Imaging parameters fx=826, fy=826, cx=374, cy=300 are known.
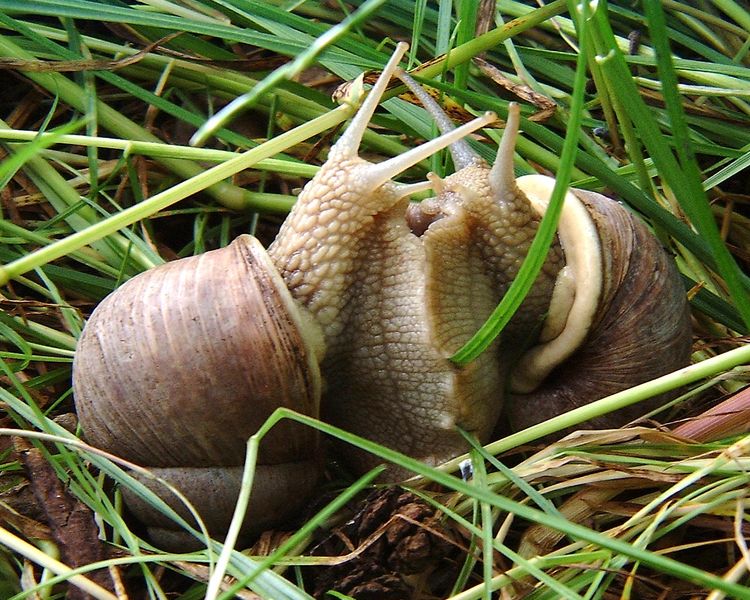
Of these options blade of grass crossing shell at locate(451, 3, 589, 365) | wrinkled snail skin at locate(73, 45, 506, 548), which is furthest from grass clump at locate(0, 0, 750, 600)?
wrinkled snail skin at locate(73, 45, 506, 548)

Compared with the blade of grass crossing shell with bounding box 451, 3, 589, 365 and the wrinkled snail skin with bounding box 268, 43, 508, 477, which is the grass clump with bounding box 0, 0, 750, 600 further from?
the wrinkled snail skin with bounding box 268, 43, 508, 477

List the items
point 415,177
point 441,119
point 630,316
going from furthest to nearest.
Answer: point 415,177 → point 441,119 → point 630,316

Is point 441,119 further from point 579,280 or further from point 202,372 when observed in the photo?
point 202,372

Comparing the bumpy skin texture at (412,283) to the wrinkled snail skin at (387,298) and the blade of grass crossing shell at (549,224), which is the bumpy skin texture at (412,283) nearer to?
the wrinkled snail skin at (387,298)

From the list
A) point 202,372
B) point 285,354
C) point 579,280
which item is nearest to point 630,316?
point 579,280

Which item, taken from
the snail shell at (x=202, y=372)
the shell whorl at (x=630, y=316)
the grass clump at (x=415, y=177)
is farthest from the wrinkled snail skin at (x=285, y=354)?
the shell whorl at (x=630, y=316)

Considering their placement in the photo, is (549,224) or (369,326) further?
(369,326)

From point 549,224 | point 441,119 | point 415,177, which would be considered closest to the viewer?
point 549,224

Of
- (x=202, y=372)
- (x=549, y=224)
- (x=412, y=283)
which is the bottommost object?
(x=202, y=372)

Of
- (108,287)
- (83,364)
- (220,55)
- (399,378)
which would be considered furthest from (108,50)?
(399,378)
